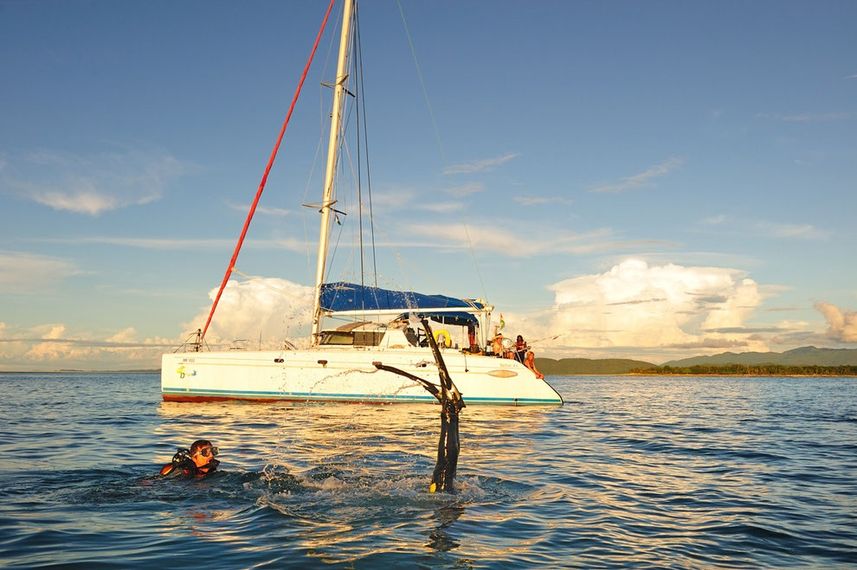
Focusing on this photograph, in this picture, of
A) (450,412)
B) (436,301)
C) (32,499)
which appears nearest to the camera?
(450,412)

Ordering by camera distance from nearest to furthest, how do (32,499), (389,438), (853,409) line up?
(32,499), (389,438), (853,409)

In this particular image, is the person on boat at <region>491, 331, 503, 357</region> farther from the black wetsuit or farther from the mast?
the black wetsuit

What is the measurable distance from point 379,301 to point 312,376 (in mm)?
4142

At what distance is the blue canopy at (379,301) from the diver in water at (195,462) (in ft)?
53.4

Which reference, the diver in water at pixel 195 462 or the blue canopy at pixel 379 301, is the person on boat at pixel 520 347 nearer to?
the blue canopy at pixel 379 301

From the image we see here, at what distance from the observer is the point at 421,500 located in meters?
9.35

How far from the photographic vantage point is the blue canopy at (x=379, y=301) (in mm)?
27312

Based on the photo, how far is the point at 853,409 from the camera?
3028 cm

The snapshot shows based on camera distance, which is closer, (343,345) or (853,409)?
(343,345)

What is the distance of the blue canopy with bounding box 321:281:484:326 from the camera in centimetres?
2731

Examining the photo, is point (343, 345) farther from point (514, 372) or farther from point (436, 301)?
point (514, 372)

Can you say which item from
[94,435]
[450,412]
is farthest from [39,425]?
[450,412]

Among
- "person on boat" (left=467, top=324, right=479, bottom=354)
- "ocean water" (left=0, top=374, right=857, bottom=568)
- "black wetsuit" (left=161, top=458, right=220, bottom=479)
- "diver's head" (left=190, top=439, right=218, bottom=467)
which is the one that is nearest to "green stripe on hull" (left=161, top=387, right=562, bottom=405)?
"person on boat" (left=467, top=324, right=479, bottom=354)

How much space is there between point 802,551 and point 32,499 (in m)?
9.85
